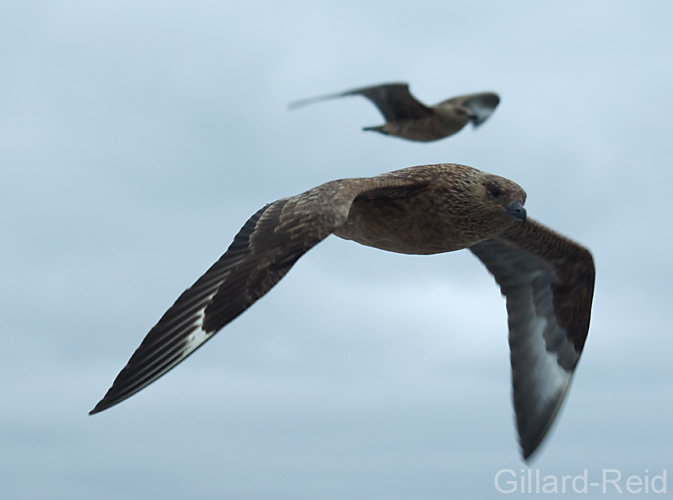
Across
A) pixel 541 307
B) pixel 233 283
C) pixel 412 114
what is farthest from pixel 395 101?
pixel 233 283

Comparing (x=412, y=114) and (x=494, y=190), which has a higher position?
(x=412, y=114)

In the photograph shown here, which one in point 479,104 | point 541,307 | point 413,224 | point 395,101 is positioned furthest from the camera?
point 479,104

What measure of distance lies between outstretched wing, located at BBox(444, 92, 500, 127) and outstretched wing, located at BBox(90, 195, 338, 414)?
11721mm

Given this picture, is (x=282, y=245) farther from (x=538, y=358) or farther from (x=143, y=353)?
(x=538, y=358)

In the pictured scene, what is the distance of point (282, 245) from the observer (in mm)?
6500

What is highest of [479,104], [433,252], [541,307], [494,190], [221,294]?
[479,104]

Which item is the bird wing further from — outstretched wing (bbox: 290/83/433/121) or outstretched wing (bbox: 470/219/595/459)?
outstretched wing (bbox: 290/83/433/121)

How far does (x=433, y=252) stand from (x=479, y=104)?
1117cm

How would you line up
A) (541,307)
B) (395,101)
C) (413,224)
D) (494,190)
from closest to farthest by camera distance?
(413,224) → (494,190) → (541,307) → (395,101)

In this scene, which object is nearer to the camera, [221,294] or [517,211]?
[221,294]

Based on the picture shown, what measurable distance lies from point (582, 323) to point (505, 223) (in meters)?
2.17

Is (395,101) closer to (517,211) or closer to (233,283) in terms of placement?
(517,211)

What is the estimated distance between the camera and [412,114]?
16.7 metres

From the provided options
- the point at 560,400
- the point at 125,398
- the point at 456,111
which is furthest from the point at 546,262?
the point at 456,111
